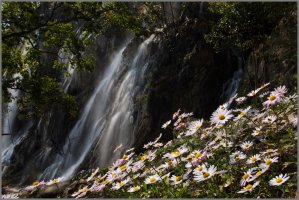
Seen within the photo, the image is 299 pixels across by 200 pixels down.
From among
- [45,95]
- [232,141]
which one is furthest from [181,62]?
[232,141]

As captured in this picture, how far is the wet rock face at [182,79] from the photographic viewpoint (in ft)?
37.2

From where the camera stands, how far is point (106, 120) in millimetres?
12320

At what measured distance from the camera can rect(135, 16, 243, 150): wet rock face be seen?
1133 cm

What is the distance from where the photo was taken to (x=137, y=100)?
39.3ft

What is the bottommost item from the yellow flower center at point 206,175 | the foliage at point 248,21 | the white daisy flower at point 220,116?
the yellow flower center at point 206,175

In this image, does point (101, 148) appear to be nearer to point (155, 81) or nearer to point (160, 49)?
point (155, 81)

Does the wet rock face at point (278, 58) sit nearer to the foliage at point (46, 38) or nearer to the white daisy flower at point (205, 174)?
the foliage at point (46, 38)

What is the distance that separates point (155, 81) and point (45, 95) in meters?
4.34

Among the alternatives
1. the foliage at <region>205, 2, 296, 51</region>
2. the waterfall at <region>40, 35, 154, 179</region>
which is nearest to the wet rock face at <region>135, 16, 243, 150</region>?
the waterfall at <region>40, 35, 154, 179</region>

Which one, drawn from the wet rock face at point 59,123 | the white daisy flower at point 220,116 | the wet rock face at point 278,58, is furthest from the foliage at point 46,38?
the white daisy flower at point 220,116

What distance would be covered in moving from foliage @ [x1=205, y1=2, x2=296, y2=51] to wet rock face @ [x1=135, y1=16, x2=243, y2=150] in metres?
1.89

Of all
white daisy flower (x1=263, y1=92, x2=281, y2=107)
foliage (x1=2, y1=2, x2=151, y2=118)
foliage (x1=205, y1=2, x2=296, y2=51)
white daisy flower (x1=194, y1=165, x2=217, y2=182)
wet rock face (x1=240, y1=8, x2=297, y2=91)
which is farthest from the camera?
foliage (x1=205, y1=2, x2=296, y2=51)

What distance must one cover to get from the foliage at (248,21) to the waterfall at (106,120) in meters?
3.59

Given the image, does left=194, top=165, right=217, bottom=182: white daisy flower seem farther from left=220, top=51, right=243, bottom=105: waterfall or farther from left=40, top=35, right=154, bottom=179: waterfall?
left=220, top=51, right=243, bottom=105: waterfall
